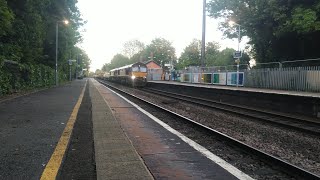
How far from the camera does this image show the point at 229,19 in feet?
137

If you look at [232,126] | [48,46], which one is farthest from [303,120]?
[48,46]

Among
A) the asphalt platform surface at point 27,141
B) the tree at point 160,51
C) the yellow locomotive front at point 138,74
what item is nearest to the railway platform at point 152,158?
the asphalt platform surface at point 27,141

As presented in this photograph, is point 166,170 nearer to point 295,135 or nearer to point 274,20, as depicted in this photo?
point 295,135

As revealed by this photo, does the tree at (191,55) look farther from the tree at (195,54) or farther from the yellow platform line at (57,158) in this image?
the yellow platform line at (57,158)

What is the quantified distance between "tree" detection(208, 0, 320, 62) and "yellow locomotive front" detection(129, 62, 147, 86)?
12.2 meters

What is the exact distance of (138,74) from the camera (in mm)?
46875

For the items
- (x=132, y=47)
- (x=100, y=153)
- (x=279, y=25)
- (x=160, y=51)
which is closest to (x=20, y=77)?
(x=100, y=153)

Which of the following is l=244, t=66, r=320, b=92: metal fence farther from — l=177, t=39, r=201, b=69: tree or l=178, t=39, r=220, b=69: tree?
l=177, t=39, r=201, b=69: tree

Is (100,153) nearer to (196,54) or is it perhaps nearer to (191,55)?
(191,55)

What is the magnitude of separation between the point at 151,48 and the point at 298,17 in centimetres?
10534

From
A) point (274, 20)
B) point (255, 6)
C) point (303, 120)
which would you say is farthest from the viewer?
point (255, 6)

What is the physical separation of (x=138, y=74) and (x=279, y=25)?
19257mm

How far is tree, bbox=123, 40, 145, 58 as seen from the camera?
151 metres

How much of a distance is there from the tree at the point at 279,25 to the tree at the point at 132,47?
108m
